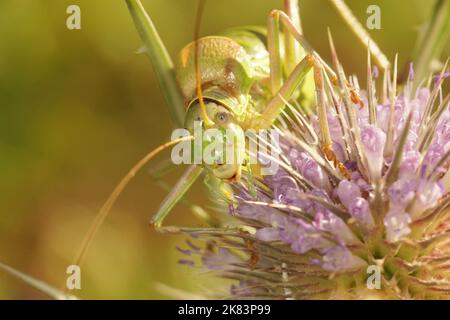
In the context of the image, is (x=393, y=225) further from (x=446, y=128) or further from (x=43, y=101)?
(x=43, y=101)

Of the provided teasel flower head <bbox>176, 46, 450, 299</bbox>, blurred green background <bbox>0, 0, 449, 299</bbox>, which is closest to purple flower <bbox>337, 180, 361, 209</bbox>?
teasel flower head <bbox>176, 46, 450, 299</bbox>

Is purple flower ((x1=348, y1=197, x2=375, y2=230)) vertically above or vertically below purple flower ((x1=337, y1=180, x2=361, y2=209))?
below

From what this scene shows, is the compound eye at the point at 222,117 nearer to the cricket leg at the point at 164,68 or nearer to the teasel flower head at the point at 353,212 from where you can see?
the teasel flower head at the point at 353,212

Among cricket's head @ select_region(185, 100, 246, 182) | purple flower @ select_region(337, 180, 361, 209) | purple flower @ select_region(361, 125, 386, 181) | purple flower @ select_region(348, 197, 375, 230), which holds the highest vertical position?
cricket's head @ select_region(185, 100, 246, 182)

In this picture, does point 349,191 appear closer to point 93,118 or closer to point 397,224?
point 397,224

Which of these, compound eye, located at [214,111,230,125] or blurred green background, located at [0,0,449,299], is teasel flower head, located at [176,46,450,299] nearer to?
compound eye, located at [214,111,230,125]
